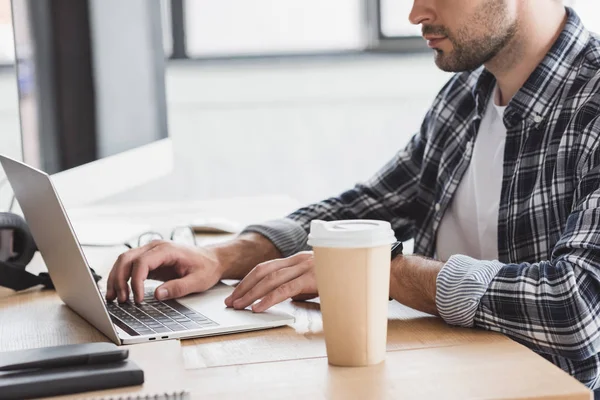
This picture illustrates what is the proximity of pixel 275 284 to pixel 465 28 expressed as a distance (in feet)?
2.08

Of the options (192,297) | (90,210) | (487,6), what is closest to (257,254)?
(192,297)

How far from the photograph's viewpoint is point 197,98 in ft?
10.3

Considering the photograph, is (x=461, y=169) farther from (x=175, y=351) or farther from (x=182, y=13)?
(x=182, y=13)

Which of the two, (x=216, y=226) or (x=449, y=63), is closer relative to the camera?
(x=449, y=63)

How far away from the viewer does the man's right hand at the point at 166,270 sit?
1082 mm

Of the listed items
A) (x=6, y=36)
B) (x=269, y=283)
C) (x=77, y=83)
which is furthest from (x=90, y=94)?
(x=269, y=283)

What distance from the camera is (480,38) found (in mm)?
1400

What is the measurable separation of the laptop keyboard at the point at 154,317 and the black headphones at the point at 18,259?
14 centimetres

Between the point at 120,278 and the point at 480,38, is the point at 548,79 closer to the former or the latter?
the point at 480,38

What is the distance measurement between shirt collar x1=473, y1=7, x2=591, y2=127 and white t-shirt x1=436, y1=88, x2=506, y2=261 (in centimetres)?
10

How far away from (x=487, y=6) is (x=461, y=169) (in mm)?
262

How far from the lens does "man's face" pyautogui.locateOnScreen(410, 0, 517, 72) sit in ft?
4.58

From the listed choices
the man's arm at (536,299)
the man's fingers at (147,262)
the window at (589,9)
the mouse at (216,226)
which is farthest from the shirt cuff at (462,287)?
the window at (589,9)

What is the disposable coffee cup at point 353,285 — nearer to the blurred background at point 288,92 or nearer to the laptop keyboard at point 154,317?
the laptop keyboard at point 154,317
